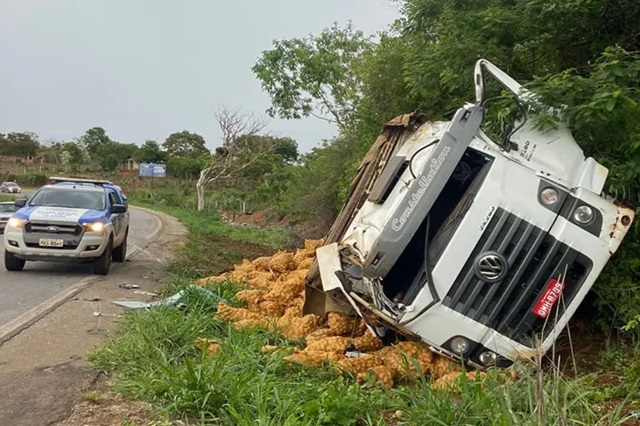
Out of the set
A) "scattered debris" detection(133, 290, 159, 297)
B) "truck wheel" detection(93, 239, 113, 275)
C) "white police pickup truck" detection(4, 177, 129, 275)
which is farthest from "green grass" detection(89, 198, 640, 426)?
"truck wheel" detection(93, 239, 113, 275)

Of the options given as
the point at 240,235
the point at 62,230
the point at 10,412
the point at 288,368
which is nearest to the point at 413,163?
the point at 288,368

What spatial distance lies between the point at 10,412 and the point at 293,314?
2.99 metres

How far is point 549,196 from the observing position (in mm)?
5145

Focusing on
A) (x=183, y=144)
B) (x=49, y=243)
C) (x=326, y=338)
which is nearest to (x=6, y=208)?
(x=49, y=243)

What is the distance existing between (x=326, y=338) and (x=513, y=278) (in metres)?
1.74

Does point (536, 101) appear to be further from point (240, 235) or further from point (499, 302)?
point (240, 235)

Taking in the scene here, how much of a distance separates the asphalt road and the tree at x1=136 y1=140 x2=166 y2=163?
2358 inches

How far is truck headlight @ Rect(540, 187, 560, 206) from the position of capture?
5.12m

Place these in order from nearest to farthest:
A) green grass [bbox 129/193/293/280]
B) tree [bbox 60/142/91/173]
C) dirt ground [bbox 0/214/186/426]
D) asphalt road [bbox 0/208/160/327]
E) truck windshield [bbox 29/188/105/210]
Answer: dirt ground [bbox 0/214/186/426]
asphalt road [bbox 0/208/160/327]
truck windshield [bbox 29/188/105/210]
green grass [bbox 129/193/293/280]
tree [bbox 60/142/91/173]

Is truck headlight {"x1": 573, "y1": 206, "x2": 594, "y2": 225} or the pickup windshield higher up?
truck headlight {"x1": 573, "y1": 206, "x2": 594, "y2": 225}

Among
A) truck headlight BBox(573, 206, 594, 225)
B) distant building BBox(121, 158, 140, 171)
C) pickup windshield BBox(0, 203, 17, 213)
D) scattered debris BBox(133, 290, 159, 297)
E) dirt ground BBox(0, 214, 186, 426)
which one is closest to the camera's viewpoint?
dirt ground BBox(0, 214, 186, 426)

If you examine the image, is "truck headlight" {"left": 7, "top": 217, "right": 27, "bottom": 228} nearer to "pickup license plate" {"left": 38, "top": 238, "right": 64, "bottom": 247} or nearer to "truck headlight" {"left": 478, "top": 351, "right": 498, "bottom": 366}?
"pickup license plate" {"left": 38, "top": 238, "right": 64, "bottom": 247}

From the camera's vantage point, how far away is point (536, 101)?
5.71m

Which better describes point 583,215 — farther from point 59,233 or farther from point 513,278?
point 59,233
